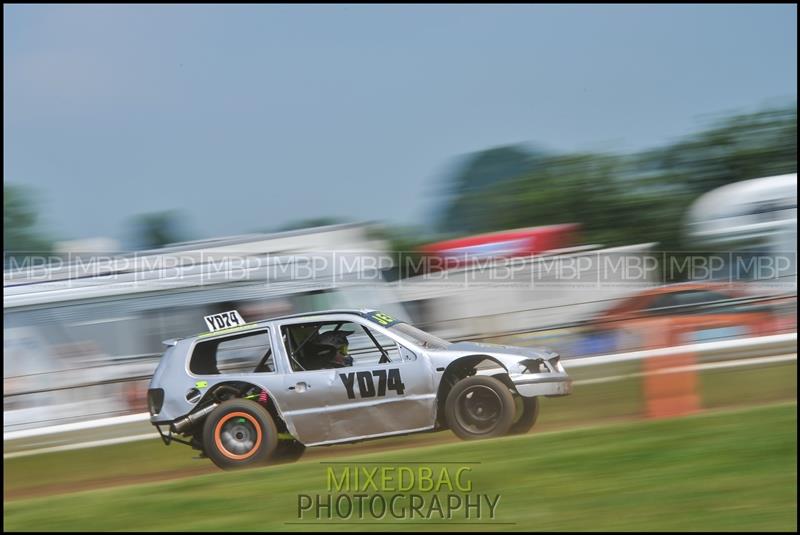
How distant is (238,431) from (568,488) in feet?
7.89

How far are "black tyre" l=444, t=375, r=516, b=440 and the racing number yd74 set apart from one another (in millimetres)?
419

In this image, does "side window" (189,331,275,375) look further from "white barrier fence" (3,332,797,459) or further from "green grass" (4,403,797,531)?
"white barrier fence" (3,332,797,459)

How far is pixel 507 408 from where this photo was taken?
6.52 m

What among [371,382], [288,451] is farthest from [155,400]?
[371,382]

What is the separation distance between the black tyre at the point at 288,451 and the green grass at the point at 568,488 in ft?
0.30

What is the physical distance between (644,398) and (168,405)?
4.44m

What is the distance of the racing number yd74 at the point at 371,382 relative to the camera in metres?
6.65

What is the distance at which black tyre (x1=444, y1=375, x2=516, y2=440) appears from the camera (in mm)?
6492

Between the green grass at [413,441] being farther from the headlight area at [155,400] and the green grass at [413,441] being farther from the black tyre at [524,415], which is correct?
the headlight area at [155,400]

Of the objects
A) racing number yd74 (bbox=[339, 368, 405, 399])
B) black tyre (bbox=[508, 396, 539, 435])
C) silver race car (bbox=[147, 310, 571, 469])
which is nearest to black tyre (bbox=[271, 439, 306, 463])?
silver race car (bbox=[147, 310, 571, 469])

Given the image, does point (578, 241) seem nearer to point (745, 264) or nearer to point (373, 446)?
point (745, 264)

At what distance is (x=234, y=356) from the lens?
22.8 feet

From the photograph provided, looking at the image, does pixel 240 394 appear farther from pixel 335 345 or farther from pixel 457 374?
pixel 457 374

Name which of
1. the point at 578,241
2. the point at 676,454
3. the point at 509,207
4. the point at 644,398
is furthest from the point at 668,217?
the point at 676,454
